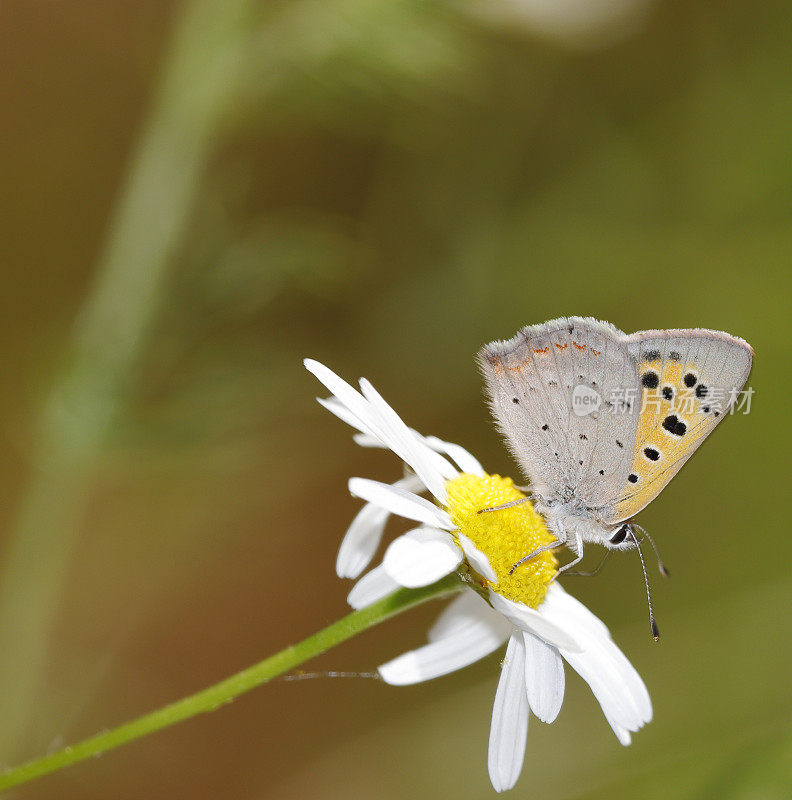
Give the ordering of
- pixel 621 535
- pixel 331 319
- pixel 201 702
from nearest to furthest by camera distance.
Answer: pixel 201 702 → pixel 621 535 → pixel 331 319

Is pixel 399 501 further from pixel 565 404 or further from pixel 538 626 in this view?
pixel 565 404

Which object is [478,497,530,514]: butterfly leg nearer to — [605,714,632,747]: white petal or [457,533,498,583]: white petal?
[457,533,498,583]: white petal

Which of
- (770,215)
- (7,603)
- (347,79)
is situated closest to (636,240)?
(770,215)

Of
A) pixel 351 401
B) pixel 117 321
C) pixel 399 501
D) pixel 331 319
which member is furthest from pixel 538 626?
pixel 331 319

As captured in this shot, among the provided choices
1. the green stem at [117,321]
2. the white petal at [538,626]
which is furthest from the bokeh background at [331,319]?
the white petal at [538,626]

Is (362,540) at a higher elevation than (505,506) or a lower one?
lower

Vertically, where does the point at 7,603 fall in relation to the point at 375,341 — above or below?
below

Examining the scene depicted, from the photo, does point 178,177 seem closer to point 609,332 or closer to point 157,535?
point 609,332

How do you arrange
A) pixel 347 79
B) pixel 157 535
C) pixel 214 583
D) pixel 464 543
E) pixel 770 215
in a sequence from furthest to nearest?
pixel 214 583 → pixel 157 535 → pixel 770 215 → pixel 347 79 → pixel 464 543

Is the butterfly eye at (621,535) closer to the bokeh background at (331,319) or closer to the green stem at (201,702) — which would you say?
the green stem at (201,702)
